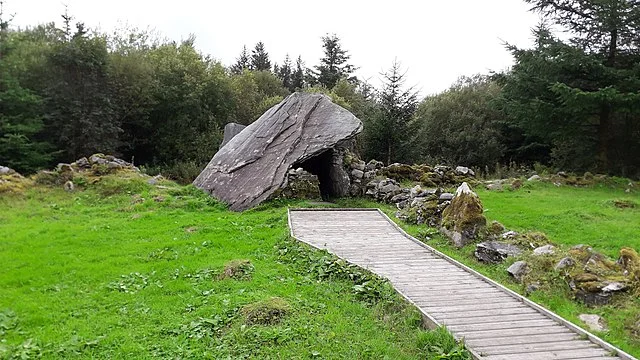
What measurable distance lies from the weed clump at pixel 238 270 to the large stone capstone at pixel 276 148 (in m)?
5.11

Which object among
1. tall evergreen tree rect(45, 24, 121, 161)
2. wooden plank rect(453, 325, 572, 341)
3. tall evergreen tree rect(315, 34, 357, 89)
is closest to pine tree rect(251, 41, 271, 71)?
tall evergreen tree rect(315, 34, 357, 89)

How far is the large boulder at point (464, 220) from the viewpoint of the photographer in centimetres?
959

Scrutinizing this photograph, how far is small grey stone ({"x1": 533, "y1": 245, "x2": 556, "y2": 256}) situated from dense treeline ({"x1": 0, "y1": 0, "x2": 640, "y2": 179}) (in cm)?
1047

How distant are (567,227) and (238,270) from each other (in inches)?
287

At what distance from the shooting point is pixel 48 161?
20.0 meters

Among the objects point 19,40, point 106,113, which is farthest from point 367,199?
point 19,40

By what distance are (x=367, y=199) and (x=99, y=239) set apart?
7700 millimetres

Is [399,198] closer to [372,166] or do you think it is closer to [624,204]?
[372,166]

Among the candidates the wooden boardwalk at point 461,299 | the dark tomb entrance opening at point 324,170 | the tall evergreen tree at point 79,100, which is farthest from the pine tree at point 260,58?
the wooden boardwalk at point 461,299

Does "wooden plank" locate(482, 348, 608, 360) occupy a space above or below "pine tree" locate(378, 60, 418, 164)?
below

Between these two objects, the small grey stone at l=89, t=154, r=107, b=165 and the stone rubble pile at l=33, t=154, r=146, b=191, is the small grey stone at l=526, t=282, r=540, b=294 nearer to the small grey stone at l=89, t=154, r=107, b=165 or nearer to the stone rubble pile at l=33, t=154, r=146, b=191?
the stone rubble pile at l=33, t=154, r=146, b=191

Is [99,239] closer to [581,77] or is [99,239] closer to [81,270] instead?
[81,270]

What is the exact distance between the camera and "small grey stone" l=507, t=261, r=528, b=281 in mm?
7713

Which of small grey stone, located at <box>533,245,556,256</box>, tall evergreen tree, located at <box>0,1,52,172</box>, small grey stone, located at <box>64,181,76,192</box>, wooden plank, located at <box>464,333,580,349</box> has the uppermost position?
tall evergreen tree, located at <box>0,1,52,172</box>
